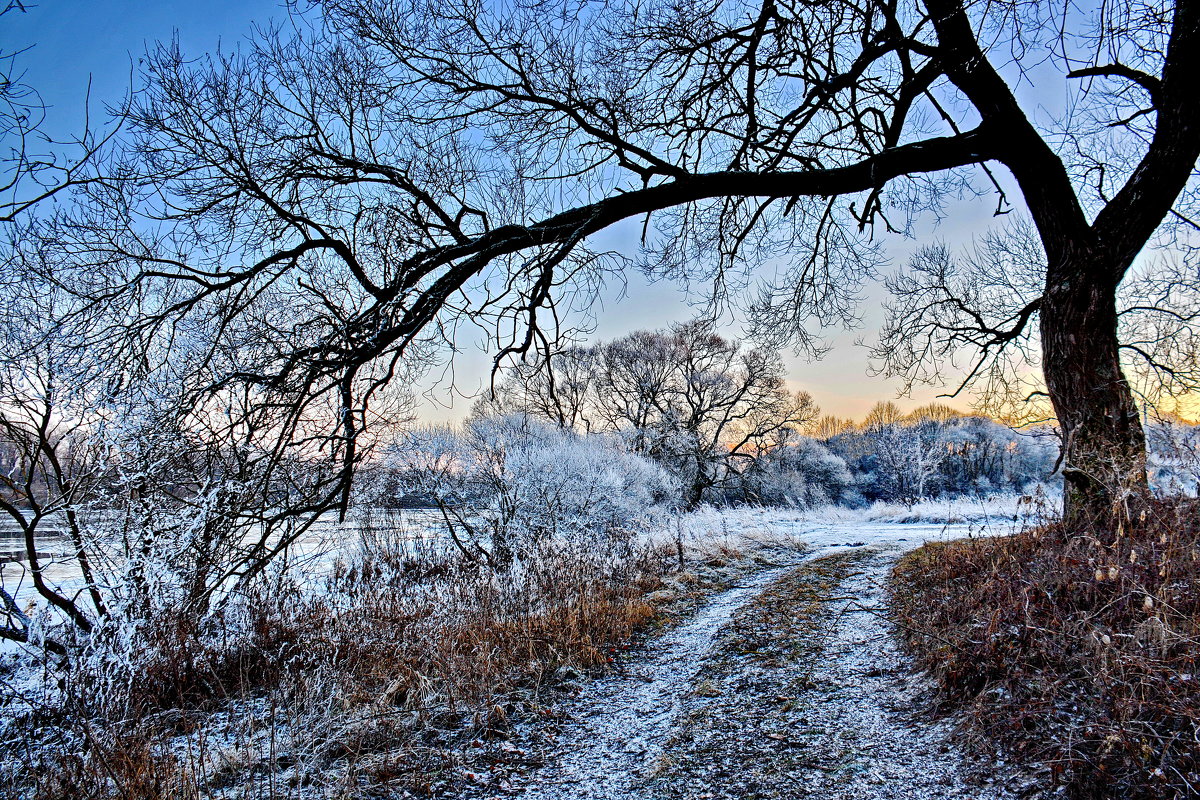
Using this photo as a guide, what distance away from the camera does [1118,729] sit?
2221mm

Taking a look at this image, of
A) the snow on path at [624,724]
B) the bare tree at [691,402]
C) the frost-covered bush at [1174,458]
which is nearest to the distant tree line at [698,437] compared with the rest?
the bare tree at [691,402]

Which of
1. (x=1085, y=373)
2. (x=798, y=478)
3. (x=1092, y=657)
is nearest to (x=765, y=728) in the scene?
(x=1092, y=657)

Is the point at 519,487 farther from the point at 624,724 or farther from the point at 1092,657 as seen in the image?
the point at 1092,657

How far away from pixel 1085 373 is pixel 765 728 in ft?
14.3

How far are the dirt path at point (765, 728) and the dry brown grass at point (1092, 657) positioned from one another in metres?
0.30

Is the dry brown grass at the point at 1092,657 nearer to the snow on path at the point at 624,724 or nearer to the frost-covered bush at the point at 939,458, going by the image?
the snow on path at the point at 624,724

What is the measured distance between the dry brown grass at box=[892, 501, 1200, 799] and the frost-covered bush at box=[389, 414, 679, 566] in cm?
695

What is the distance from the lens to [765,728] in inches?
138

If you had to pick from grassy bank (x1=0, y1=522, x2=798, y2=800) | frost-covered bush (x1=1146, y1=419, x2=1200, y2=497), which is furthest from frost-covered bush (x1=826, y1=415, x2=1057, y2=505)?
grassy bank (x1=0, y1=522, x2=798, y2=800)

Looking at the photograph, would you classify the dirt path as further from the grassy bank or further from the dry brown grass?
the grassy bank

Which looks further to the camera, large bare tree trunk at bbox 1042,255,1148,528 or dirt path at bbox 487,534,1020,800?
large bare tree trunk at bbox 1042,255,1148,528

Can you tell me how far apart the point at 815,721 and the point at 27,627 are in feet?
20.7

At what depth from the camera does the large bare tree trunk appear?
4.78 metres

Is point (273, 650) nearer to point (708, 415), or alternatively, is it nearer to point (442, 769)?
point (442, 769)
